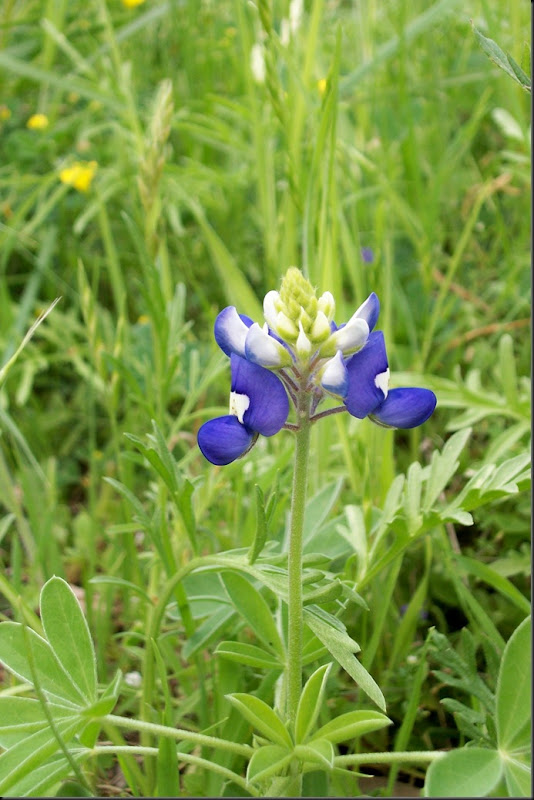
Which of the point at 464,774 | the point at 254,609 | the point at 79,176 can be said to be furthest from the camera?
the point at 79,176

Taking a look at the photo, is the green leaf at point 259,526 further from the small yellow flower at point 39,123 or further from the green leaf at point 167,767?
the small yellow flower at point 39,123

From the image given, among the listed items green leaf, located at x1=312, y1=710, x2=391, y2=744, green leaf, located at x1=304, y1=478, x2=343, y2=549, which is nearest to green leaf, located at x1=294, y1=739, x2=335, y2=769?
green leaf, located at x1=312, y1=710, x2=391, y2=744

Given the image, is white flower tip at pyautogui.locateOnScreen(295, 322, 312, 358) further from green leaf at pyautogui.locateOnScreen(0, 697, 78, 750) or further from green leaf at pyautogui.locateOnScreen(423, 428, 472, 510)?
green leaf at pyautogui.locateOnScreen(0, 697, 78, 750)

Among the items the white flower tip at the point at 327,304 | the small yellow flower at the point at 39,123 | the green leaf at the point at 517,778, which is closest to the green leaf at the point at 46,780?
the green leaf at the point at 517,778

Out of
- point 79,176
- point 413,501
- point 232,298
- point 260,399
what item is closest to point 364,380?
point 260,399

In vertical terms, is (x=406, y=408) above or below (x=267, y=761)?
above

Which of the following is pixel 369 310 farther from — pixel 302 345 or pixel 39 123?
pixel 39 123
